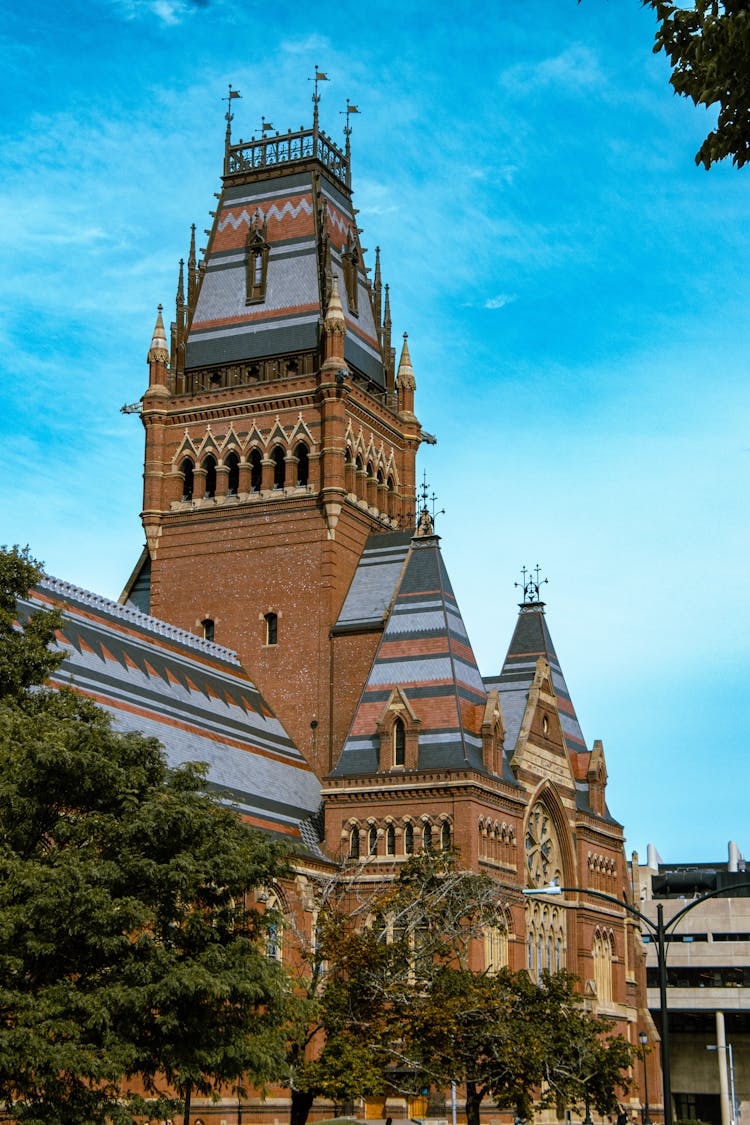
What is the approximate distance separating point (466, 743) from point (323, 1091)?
68.2ft

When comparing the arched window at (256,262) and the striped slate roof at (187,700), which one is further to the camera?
the arched window at (256,262)

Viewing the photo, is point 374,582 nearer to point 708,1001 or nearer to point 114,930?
point 114,930

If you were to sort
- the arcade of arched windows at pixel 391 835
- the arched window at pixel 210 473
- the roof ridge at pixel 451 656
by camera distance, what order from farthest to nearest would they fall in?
the arched window at pixel 210 473 < the roof ridge at pixel 451 656 < the arcade of arched windows at pixel 391 835

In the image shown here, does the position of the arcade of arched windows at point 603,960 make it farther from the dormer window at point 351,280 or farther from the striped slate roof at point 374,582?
the dormer window at point 351,280

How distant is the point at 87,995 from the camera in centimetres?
3234

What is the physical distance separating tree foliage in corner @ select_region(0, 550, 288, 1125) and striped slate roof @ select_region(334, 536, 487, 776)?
2820 cm

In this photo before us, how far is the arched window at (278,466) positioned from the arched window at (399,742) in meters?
16.2

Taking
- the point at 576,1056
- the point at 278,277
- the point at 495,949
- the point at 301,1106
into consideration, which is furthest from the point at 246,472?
the point at 301,1106

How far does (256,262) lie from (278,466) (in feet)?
37.0

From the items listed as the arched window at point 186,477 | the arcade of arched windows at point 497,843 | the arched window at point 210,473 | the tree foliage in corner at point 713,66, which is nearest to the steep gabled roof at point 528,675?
the arcade of arched windows at point 497,843

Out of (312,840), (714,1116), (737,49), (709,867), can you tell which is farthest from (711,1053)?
(737,49)

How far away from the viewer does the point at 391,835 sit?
2559 inches

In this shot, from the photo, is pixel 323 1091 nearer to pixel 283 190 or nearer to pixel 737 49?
pixel 737 49

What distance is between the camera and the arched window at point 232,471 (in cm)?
7819
